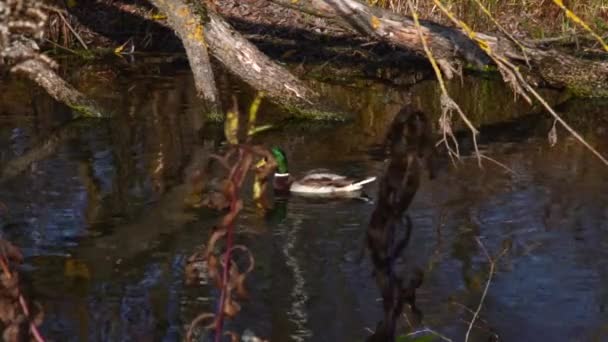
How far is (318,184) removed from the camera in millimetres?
8570

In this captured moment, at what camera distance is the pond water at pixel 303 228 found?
601 centimetres

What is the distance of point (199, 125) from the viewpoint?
36.1 ft

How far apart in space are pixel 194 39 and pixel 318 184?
2.63 m

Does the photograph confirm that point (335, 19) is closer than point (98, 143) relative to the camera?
No

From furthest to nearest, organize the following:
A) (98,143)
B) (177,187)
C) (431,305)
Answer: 1. (98,143)
2. (177,187)
3. (431,305)

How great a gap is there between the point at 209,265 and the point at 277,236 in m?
5.39

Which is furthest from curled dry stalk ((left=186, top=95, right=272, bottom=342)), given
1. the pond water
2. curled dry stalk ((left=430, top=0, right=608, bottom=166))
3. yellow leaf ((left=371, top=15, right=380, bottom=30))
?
yellow leaf ((left=371, top=15, right=380, bottom=30))

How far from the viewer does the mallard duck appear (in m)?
8.45

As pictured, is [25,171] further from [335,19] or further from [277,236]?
[335,19]

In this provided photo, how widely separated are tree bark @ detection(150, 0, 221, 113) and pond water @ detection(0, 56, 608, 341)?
296 mm

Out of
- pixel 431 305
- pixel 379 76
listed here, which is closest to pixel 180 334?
pixel 431 305

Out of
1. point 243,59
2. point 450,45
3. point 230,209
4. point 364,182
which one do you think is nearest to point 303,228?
point 364,182

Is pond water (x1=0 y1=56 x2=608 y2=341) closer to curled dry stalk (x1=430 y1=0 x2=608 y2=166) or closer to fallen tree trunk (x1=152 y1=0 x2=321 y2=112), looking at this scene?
fallen tree trunk (x1=152 y1=0 x2=321 y2=112)

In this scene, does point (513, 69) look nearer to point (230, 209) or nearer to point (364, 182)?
point (230, 209)
